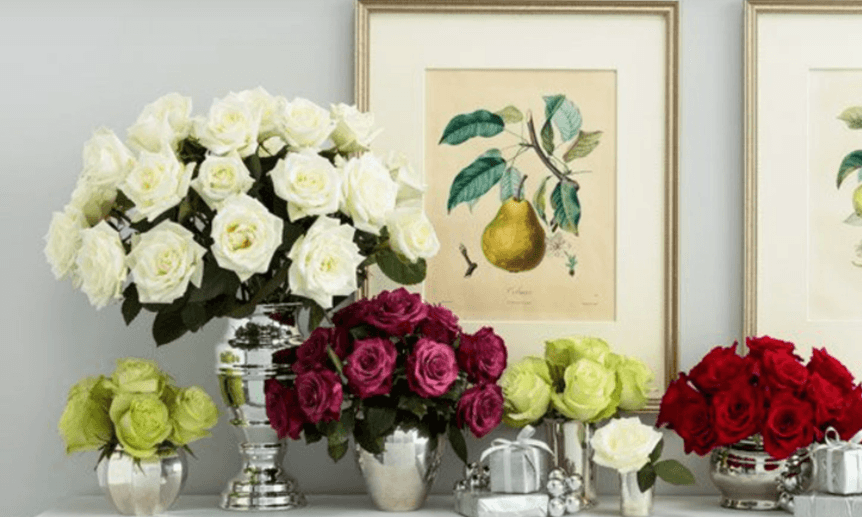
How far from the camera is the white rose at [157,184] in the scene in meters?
1.70

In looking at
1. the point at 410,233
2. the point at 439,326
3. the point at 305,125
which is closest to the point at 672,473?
the point at 439,326

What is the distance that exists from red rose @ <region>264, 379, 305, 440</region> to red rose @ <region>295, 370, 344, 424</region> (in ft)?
0.08

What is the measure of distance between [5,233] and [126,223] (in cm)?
28

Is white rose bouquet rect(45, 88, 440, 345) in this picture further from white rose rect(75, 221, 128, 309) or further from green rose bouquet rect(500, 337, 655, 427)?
green rose bouquet rect(500, 337, 655, 427)

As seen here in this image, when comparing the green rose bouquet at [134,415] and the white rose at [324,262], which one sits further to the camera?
the green rose bouquet at [134,415]

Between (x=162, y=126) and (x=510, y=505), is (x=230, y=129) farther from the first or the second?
(x=510, y=505)

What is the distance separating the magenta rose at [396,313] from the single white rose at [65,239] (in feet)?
1.39

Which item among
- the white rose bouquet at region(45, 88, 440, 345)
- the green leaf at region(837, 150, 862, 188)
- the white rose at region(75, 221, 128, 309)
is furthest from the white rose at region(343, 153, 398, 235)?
the green leaf at region(837, 150, 862, 188)

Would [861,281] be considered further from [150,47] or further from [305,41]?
[150,47]

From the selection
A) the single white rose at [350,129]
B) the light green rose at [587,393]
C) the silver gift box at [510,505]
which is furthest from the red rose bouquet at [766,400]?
the single white rose at [350,129]

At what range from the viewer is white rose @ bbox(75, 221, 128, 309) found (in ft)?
5.67

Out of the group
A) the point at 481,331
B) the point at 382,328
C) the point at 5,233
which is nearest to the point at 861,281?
the point at 481,331

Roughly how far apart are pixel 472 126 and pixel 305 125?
0.38 m

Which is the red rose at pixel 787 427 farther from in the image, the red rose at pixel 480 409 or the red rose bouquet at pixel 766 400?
the red rose at pixel 480 409
